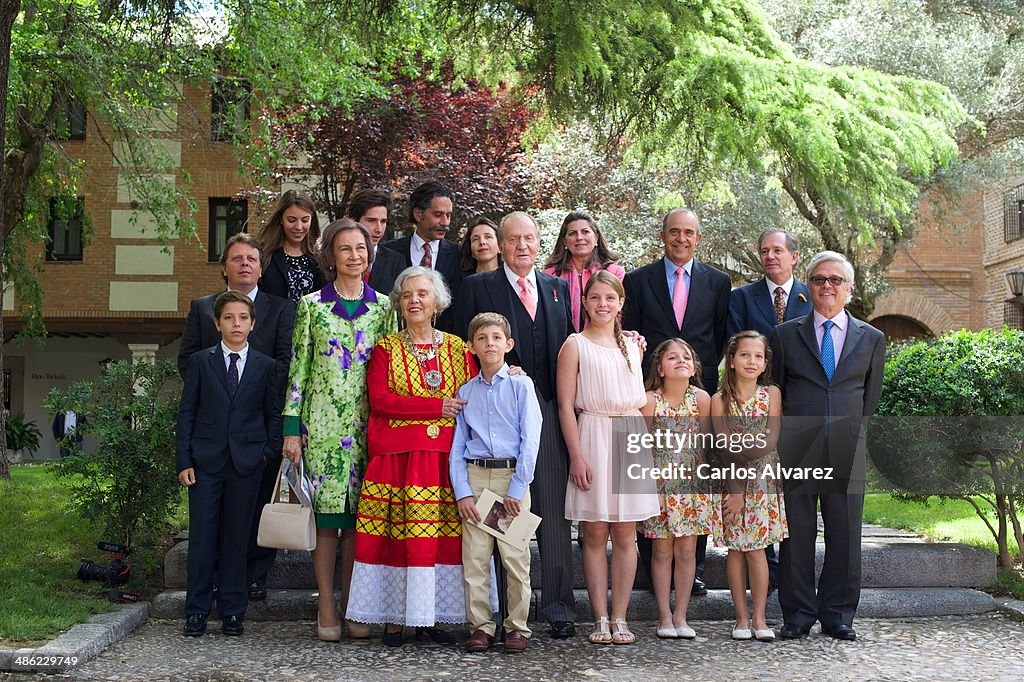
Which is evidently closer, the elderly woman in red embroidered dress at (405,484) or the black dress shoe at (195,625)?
the elderly woman in red embroidered dress at (405,484)

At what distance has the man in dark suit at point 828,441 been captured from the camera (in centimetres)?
588

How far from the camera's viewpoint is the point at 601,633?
18.5 feet

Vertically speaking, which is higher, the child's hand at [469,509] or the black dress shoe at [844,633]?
the child's hand at [469,509]

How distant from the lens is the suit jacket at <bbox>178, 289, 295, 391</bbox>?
6.27 m

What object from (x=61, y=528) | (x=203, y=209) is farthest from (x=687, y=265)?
(x=203, y=209)

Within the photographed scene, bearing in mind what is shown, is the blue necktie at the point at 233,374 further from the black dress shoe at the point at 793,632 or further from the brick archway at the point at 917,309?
the brick archway at the point at 917,309

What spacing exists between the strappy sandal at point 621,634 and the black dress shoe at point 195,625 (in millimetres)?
2305

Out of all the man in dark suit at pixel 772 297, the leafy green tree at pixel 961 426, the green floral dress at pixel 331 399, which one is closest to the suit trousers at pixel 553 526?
the green floral dress at pixel 331 399

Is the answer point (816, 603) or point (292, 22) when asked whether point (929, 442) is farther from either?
point (292, 22)

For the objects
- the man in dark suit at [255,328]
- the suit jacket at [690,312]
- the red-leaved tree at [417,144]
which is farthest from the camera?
the red-leaved tree at [417,144]

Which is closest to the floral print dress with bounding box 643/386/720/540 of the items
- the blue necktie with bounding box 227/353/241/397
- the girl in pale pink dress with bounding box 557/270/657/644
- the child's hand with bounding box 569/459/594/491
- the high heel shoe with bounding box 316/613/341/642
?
the girl in pale pink dress with bounding box 557/270/657/644

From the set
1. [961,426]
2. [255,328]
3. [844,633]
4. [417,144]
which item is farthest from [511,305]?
[417,144]

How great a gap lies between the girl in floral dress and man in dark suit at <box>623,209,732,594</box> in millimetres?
458

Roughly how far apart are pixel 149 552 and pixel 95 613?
2.14 ft
